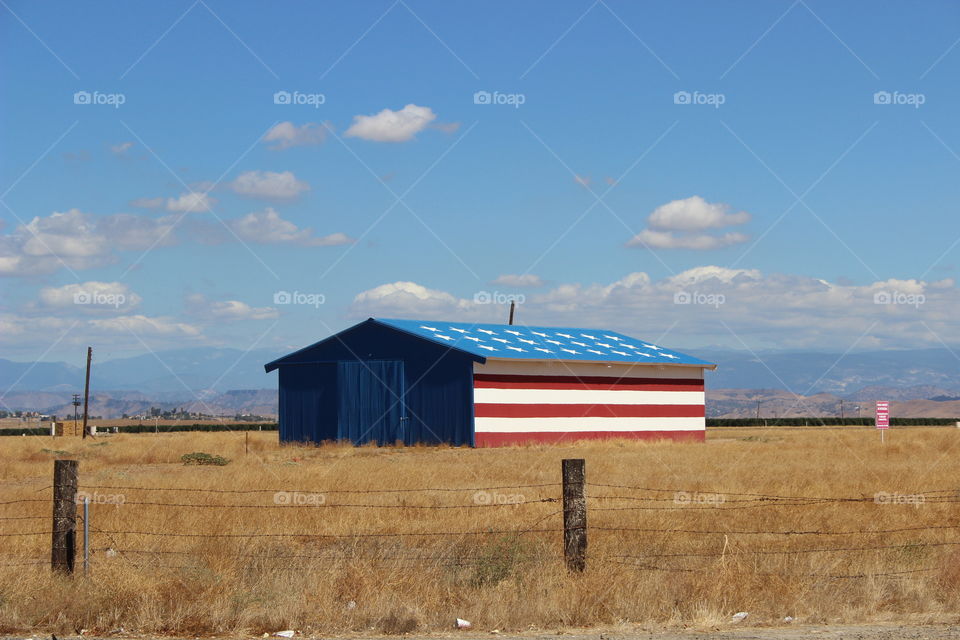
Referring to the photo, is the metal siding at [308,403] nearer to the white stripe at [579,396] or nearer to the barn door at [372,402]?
the barn door at [372,402]

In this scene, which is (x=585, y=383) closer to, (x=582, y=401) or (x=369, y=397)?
(x=582, y=401)

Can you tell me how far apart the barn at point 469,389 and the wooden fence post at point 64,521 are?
27.2 metres

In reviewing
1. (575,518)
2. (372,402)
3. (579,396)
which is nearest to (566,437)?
(579,396)

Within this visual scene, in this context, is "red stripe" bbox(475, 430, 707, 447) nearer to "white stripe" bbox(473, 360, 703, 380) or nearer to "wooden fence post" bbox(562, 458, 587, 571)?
"white stripe" bbox(473, 360, 703, 380)

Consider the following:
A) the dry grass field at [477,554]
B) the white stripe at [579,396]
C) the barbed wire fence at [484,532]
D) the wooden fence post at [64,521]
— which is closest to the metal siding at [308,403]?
the white stripe at [579,396]

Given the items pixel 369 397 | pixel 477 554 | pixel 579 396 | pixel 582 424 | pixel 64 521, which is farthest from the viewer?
pixel 579 396

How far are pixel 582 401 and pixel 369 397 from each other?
837cm

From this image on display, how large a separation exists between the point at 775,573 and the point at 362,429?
30.8 metres

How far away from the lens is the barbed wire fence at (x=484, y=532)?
11492 millimetres

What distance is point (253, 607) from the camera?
9.86m

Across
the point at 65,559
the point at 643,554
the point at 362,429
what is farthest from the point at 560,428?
the point at 65,559

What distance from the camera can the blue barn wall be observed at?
3894cm

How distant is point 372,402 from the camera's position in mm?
41094

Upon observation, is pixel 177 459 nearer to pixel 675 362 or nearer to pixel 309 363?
pixel 309 363
